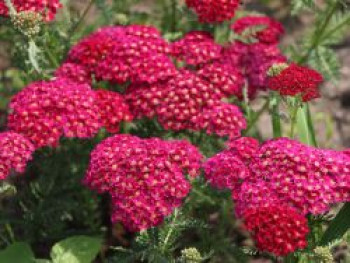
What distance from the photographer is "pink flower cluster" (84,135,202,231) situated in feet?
12.9

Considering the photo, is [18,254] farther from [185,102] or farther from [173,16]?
[173,16]

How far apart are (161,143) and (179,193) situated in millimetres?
393

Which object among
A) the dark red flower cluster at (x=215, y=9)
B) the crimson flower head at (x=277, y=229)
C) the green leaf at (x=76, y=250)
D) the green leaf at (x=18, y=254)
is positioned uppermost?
the dark red flower cluster at (x=215, y=9)

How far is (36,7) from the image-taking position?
4.88 metres

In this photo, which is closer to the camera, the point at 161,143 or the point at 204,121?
the point at 161,143

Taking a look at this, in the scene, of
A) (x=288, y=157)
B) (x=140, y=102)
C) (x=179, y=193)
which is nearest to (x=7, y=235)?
(x=140, y=102)

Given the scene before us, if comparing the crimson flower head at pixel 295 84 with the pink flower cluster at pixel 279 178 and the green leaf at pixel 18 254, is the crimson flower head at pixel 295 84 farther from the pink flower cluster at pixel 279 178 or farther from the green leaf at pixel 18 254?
the green leaf at pixel 18 254

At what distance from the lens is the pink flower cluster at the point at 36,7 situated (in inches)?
190

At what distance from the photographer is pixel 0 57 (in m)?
7.63

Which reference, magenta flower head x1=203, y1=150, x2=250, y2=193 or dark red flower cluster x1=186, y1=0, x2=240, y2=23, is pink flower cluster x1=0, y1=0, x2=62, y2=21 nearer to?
dark red flower cluster x1=186, y1=0, x2=240, y2=23

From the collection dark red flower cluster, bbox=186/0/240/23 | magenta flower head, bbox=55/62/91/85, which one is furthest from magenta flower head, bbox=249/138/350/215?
magenta flower head, bbox=55/62/91/85

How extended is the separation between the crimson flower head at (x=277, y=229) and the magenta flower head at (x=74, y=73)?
1765mm

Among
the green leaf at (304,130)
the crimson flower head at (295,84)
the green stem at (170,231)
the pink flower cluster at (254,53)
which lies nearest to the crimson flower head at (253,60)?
the pink flower cluster at (254,53)

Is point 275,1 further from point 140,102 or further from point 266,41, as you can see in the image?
point 140,102
